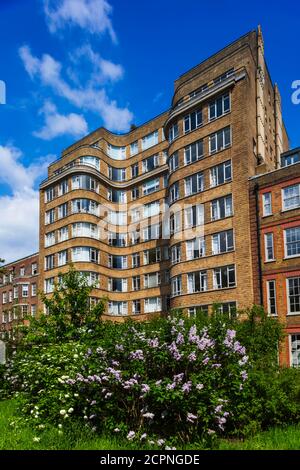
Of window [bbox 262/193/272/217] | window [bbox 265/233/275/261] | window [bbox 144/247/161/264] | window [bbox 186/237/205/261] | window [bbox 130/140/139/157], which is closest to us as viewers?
window [bbox 265/233/275/261]

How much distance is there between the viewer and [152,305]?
48.5 m

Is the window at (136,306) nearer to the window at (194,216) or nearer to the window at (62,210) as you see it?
the window at (62,210)

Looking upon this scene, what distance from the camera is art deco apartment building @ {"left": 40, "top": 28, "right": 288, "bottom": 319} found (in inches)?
1428

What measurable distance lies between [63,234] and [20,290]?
1543 centimetres

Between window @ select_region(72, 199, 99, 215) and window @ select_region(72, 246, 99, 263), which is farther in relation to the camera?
window @ select_region(72, 199, 99, 215)

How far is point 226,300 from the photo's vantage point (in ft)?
114

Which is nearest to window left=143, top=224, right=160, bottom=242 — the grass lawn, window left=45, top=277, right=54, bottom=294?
window left=45, top=277, right=54, bottom=294

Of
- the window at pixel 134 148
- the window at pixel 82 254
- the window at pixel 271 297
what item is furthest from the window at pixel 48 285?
the window at pixel 271 297

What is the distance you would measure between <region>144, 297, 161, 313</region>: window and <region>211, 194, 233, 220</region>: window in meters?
13.8

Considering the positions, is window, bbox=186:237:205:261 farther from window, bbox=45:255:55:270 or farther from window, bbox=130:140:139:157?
window, bbox=130:140:139:157

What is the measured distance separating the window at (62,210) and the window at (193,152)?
17404mm

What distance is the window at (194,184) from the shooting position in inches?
1541
